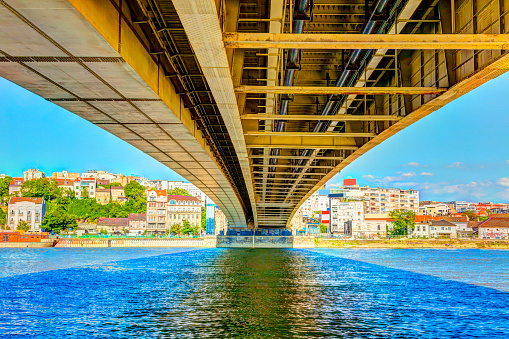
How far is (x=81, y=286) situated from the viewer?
39.3 metres

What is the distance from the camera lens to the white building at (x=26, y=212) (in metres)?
157

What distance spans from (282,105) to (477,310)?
16.1 meters

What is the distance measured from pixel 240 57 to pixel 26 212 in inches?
6261

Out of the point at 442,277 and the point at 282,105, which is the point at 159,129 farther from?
the point at 442,277

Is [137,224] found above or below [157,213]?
below

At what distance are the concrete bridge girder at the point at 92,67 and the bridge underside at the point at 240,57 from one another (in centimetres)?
4

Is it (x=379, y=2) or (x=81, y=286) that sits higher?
(x=379, y=2)

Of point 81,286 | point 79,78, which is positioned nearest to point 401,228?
point 81,286

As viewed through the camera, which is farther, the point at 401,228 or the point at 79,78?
the point at 401,228

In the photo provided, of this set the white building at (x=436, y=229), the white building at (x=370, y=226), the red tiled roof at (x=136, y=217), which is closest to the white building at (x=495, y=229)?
the white building at (x=436, y=229)

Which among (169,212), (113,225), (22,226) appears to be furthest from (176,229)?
(22,226)

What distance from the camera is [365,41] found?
12.4 metres

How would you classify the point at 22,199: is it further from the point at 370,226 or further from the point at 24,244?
the point at 370,226

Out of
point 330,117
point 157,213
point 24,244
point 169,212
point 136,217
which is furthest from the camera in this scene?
point 136,217
